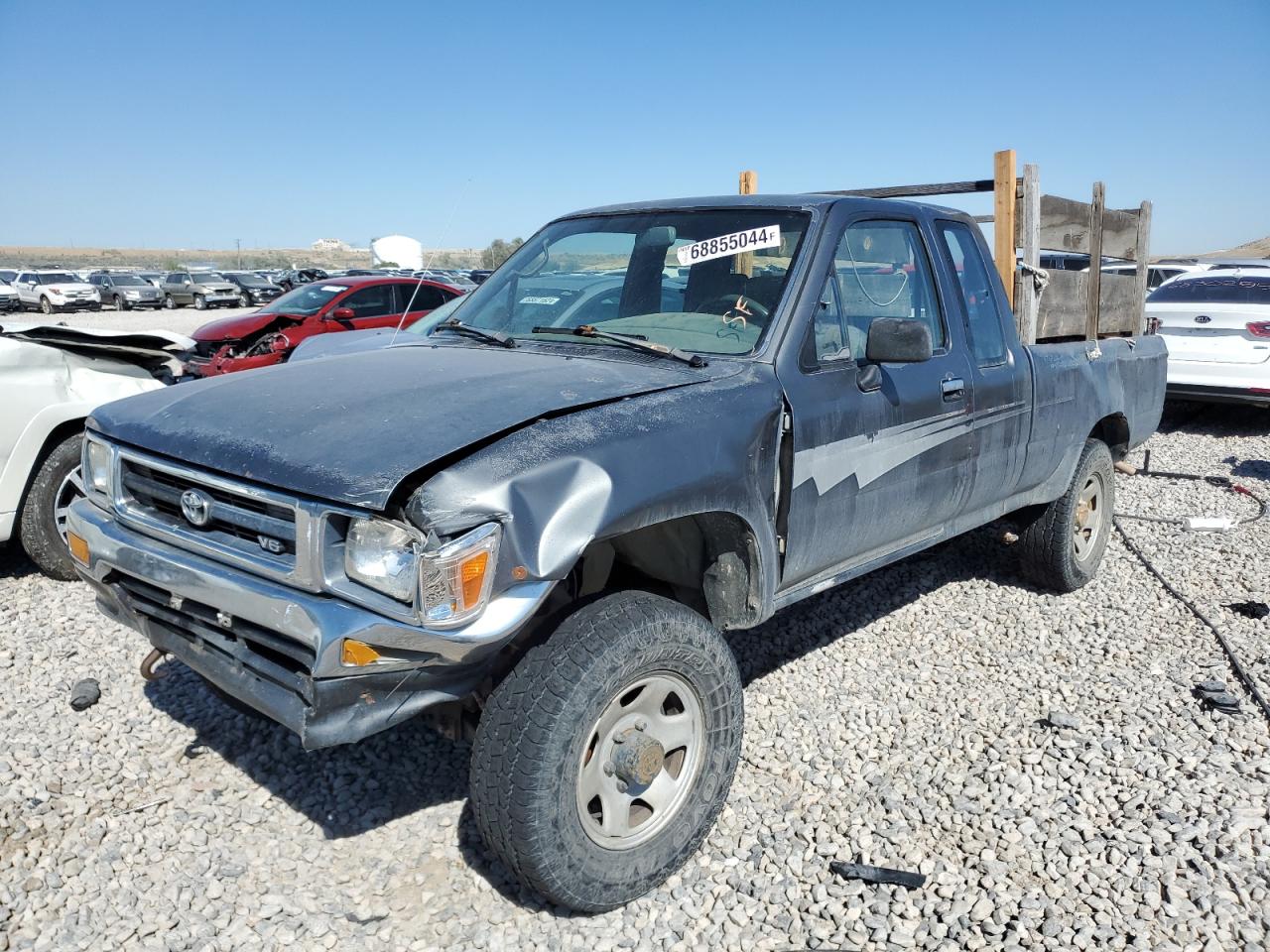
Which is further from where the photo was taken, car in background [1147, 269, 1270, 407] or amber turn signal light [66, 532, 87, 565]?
car in background [1147, 269, 1270, 407]

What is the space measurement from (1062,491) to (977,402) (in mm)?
1243

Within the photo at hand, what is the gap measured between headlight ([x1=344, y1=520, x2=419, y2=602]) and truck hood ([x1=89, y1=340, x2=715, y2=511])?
105 mm

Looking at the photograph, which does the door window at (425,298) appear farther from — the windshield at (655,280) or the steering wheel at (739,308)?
the steering wheel at (739,308)

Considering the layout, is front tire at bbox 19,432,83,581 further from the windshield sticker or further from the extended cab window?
the extended cab window

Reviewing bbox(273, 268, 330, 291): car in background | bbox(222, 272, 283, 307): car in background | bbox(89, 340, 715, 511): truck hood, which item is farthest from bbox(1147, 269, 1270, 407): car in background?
bbox(273, 268, 330, 291): car in background

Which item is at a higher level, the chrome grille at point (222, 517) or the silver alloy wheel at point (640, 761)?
the chrome grille at point (222, 517)

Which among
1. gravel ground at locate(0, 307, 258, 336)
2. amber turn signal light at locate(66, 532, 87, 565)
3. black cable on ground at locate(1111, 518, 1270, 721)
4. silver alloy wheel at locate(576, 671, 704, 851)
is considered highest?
amber turn signal light at locate(66, 532, 87, 565)

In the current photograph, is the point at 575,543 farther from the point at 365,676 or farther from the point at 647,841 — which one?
the point at 647,841

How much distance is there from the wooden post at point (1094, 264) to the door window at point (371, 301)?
9229mm

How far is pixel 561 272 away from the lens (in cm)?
399

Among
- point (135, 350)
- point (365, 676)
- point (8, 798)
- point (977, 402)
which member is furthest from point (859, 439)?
point (135, 350)

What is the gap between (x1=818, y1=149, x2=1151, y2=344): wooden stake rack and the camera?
5.00m

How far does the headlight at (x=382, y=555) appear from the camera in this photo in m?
2.31

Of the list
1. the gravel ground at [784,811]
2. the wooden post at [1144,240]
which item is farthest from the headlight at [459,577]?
the wooden post at [1144,240]
